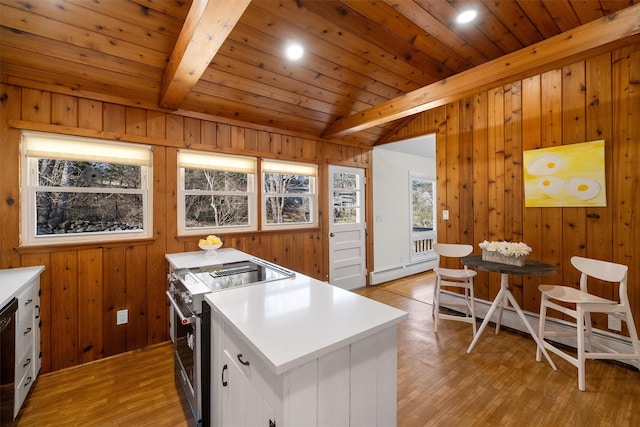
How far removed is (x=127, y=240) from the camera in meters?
2.55

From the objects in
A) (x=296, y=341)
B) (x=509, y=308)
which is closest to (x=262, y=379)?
(x=296, y=341)

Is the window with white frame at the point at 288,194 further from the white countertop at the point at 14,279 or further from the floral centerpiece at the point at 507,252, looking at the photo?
the floral centerpiece at the point at 507,252

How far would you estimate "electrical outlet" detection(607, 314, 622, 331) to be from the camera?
2.35 meters

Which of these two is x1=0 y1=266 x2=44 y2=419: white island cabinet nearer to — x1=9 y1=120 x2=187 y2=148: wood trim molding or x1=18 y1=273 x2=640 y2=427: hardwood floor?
x1=18 y1=273 x2=640 y2=427: hardwood floor

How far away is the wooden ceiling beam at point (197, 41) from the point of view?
4.77 feet

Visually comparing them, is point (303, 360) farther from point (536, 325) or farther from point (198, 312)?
point (536, 325)

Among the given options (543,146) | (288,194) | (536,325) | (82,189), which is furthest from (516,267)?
(82,189)

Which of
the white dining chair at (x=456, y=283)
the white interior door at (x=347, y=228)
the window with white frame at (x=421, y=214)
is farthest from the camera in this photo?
the window with white frame at (x=421, y=214)

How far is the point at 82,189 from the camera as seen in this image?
2.41 m

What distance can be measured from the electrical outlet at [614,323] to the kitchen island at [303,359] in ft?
8.20

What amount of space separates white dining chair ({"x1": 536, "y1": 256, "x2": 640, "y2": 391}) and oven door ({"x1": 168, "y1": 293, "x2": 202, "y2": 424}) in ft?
8.63

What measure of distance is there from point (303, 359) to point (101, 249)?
8.15ft

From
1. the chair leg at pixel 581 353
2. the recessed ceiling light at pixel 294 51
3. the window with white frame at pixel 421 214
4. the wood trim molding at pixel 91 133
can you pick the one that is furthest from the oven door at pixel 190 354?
the window with white frame at pixel 421 214

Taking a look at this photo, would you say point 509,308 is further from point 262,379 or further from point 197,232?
point 197,232
